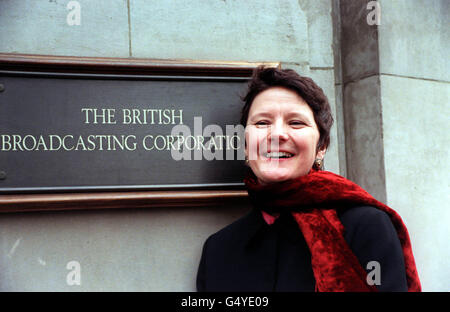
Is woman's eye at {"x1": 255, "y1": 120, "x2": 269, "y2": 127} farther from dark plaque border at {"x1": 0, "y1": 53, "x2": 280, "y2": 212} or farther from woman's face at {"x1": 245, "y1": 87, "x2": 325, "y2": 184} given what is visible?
dark plaque border at {"x1": 0, "y1": 53, "x2": 280, "y2": 212}

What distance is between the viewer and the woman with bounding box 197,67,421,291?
1811 mm

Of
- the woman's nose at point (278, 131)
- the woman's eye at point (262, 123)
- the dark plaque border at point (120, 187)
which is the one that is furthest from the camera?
the dark plaque border at point (120, 187)

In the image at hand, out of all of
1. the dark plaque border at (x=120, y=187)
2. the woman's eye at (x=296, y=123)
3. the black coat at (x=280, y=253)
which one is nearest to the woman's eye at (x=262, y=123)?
Answer: the woman's eye at (x=296, y=123)

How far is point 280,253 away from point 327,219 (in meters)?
0.32

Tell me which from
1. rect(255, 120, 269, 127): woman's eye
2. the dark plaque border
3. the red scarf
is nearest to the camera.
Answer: the red scarf

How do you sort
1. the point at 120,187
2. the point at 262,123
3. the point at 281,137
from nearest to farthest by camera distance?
the point at 281,137, the point at 262,123, the point at 120,187

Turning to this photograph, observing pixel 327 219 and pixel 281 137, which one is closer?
pixel 327 219

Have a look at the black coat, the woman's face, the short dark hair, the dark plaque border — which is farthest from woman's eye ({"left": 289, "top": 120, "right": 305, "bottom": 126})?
the dark plaque border

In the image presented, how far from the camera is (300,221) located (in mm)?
1979

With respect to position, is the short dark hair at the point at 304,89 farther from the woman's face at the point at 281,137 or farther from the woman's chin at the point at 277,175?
the woman's chin at the point at 277,175

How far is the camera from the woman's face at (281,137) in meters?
2.07

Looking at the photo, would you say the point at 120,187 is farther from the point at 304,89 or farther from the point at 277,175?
the point at 304,89

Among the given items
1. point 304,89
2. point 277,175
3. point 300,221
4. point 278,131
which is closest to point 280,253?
point 300,221
